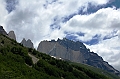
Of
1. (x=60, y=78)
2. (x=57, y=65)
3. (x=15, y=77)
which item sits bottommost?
(x=15, y=77)

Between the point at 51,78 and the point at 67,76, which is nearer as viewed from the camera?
the point at 51,78

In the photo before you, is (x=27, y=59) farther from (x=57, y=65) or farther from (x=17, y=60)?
(x=57, y=65)

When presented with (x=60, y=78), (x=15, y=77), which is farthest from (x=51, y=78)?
(x=15, y=77)

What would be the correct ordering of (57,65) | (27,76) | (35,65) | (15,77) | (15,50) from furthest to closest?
1. (57,65)
2. (15,50)
3. (35,65)
4. (27,76)
5. (15,77)

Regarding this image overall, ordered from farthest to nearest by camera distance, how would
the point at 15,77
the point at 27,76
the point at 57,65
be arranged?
the point at 57,65 < the point at 27,76 < the point at 15,77

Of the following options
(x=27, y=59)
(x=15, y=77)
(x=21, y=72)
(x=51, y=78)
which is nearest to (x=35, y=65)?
(x=27, y=59)

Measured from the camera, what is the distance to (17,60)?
103 meters

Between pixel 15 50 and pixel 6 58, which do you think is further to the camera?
pixel 15 50

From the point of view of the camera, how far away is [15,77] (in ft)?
263

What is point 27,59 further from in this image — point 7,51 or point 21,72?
point 21,72

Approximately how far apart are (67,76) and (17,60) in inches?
1116

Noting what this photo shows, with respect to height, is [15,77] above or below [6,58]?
below

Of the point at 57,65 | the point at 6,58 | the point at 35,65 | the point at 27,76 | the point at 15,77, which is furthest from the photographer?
the point at 57,65

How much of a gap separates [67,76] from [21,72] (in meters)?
33.7
